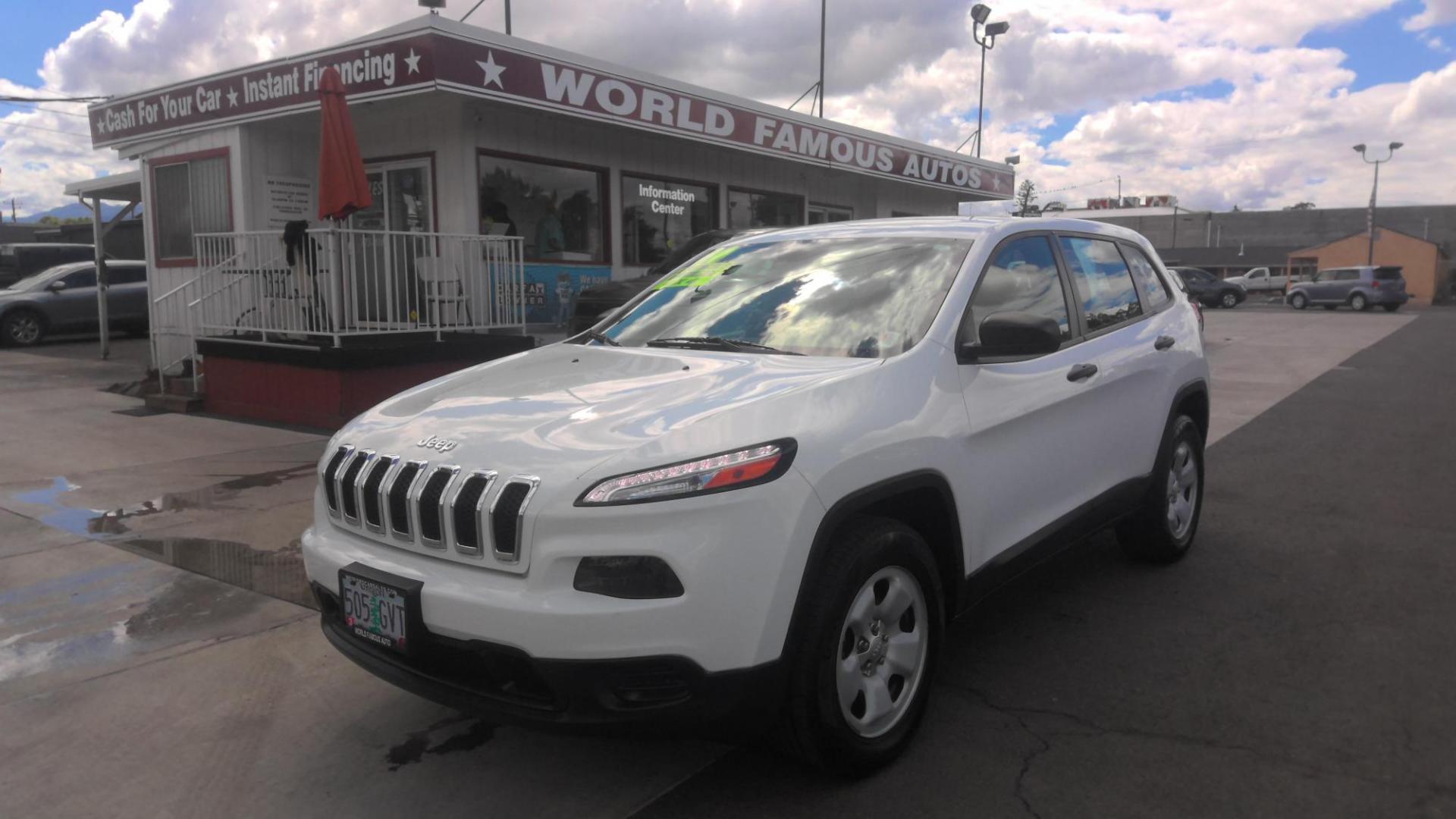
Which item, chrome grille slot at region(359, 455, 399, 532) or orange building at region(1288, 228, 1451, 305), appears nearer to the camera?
chrome grille slot at region(359, 455, 399, 532)

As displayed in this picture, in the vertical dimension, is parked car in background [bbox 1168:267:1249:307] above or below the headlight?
above

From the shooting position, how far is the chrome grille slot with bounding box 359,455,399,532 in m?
2.96

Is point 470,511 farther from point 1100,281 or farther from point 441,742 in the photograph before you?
point 1100,281

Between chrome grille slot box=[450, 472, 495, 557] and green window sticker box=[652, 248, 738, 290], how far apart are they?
182cm

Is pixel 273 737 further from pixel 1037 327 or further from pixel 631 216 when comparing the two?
pixel 631 216

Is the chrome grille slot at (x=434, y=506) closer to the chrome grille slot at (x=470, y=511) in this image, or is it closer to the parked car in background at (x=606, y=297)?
the chrome grille slot at (x=470, y=511)

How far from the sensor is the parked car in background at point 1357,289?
121ft

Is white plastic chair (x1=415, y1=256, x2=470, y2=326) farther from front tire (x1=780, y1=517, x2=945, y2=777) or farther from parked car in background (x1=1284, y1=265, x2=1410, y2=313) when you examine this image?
parked car in background (x1=1284, y1=265, x2=1410, y2=313)

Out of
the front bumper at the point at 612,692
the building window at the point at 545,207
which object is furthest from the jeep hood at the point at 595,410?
the building window at the point at 545,207

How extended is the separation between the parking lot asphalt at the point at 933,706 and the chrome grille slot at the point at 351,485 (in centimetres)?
84

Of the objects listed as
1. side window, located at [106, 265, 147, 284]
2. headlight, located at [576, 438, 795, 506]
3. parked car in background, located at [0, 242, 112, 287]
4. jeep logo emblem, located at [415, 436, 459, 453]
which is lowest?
headlight, located at [576, 438, 795, 506]

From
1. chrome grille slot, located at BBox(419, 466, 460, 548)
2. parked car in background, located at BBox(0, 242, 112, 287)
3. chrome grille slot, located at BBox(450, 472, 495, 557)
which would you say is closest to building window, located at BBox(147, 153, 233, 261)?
chrome grille slot, located at BBox(419, 466, 460, 548)

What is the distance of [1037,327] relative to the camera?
3.37 metres

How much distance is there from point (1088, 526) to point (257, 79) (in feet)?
32.8
